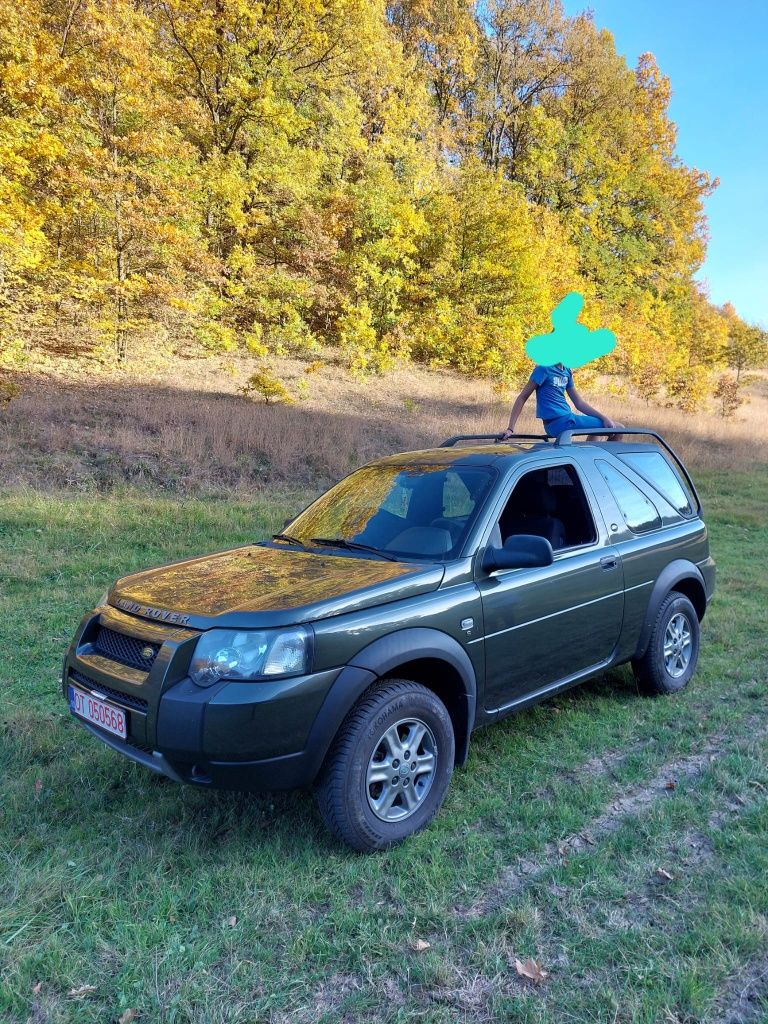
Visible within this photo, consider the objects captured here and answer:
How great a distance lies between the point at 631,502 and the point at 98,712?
338 cm

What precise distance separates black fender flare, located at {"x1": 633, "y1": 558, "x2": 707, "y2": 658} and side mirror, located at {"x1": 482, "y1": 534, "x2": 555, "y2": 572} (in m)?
1.46

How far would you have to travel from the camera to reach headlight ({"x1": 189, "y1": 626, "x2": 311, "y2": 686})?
266 centimetres

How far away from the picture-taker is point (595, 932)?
2451mm

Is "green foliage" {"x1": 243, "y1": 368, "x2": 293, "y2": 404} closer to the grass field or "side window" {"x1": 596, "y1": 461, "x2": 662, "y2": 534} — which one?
the grass field

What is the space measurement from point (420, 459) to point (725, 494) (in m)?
11.8

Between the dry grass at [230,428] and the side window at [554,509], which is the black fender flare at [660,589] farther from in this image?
the dry grass at [230,428]

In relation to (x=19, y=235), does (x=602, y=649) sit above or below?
below

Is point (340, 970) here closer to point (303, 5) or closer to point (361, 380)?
point (361, 380)

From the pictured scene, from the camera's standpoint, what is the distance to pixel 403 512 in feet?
12.6

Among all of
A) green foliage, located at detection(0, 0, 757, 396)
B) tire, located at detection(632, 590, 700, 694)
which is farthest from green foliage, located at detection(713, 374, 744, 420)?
tire, located at detection(632, 590, 700, 694)

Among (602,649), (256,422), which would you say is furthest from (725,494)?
(602,649)

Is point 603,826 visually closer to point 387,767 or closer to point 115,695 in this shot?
point 387,767

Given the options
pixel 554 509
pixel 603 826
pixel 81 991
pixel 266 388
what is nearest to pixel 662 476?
pixel 554 509

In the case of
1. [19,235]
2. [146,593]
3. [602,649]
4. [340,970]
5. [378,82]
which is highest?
[378,82]
